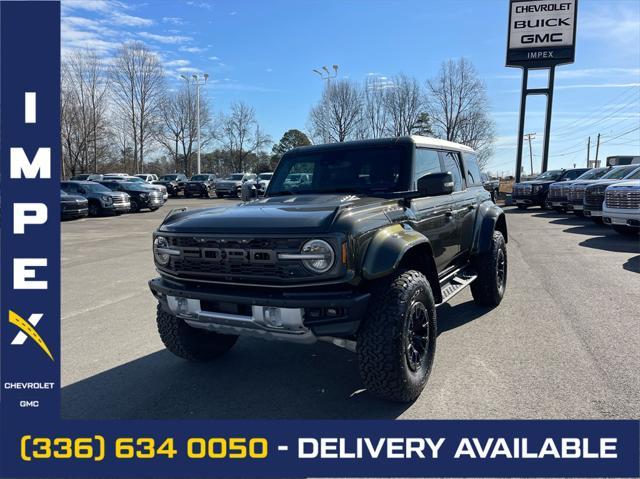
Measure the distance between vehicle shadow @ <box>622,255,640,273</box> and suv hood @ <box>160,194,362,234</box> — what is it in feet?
21.0

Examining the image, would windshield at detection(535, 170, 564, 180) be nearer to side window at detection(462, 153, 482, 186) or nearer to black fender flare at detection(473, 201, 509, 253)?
side window at detection(462, 153, 482, 186)

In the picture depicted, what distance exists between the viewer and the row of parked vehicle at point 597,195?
1109 centimetres

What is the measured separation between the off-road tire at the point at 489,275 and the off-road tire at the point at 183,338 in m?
A: 3.13

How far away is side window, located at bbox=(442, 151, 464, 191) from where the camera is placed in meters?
5.01

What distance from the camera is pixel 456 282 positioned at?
4832 millimetres

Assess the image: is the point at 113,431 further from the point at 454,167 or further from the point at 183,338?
the point at 454,167

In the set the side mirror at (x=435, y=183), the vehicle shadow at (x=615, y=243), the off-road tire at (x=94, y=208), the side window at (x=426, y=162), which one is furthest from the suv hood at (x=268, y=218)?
the off-road tire at (x=94, y=208)

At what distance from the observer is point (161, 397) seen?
3.50 meters

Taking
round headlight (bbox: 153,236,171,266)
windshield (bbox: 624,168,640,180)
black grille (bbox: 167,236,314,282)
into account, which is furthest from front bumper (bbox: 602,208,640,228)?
round headlight (bbox: 153,236,171,266)

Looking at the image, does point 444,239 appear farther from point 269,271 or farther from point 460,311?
point 269,271

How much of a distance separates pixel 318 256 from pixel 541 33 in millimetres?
31521

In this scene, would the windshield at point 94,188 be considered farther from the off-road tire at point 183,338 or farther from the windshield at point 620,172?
the windshield at point 620,172

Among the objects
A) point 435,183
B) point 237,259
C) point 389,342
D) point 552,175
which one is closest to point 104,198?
point 237,259

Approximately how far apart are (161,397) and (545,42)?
3190cm
